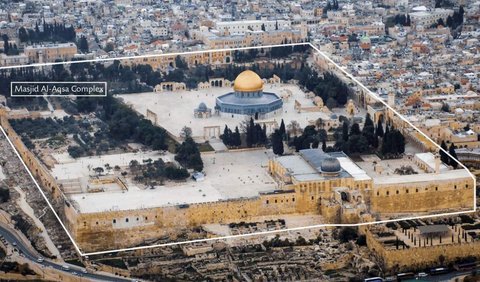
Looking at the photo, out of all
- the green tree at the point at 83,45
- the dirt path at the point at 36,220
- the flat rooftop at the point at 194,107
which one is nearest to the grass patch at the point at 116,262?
the dirt path at the point at 36,220

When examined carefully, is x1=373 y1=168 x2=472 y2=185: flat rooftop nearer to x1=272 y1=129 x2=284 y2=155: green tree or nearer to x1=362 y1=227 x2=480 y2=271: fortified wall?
x1=362 y1=227 x2=480 y2=271: fortified wall

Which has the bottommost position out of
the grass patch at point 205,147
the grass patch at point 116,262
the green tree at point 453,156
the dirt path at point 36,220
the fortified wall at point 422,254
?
the fortified wall at point 422,254

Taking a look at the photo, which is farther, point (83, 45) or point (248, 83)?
point (83, 45)

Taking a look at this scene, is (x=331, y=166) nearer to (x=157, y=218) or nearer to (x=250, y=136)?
(x=157, y=218)

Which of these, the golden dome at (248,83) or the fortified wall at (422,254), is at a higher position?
the golden dome at (248,83)

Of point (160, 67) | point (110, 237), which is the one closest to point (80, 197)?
point (110, 237)

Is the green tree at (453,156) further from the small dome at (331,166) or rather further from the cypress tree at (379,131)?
the small dome at (331,166)

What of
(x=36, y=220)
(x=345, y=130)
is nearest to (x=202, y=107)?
(x=345, y=130)

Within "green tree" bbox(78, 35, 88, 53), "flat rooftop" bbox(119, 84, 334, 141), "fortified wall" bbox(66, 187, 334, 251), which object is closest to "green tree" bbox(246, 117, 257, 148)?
"flat rooftop" bbox(119, 84, 334, 141)
